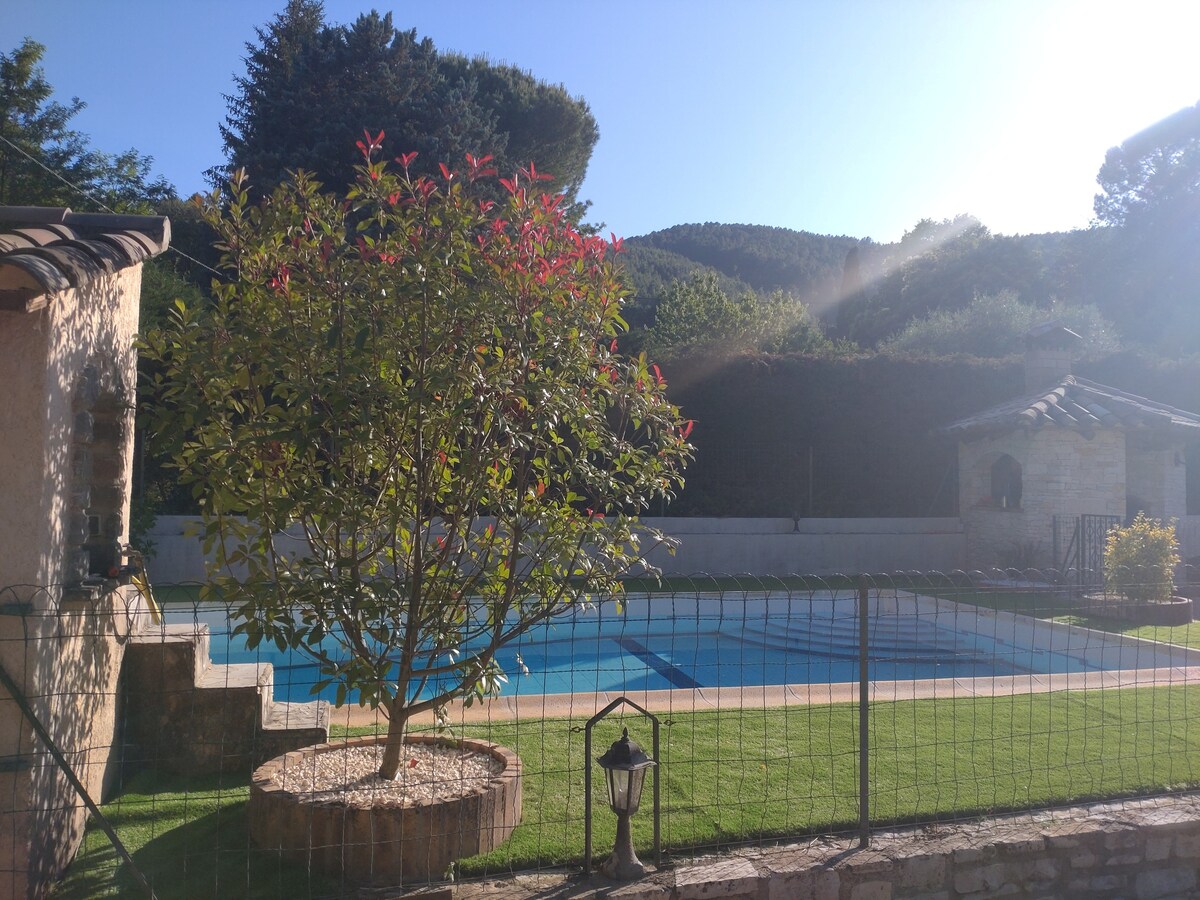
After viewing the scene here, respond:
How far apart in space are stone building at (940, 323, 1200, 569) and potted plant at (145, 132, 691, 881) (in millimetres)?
13956

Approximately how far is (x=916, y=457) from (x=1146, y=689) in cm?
1233

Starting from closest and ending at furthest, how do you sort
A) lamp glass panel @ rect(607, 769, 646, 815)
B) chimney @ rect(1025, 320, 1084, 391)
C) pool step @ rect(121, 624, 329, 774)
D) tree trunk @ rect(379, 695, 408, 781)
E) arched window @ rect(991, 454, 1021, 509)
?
1. lamp glass panel @ rect(607, 769, 646, 815)
2. tree trunk @ rect(379, 695, 408, 781)
3. pool step @ rect(121, 624, 329, 774)
4. arched window @ rect(991, 454, 1021, 509)
5. chimney @ rect(1025, 320, 1084, 391)

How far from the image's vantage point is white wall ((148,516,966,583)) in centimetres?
1705

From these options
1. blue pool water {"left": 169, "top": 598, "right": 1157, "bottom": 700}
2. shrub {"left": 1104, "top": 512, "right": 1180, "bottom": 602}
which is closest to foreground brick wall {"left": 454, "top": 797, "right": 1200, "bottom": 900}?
blue pool water {"left": 169, "top": 598, "right": 1157, "bottom": 700}

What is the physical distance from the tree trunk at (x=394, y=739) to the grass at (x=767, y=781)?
580 millimetres

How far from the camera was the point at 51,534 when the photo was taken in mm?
4234

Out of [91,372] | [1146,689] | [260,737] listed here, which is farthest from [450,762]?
[1146,689]

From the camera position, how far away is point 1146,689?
25.6 feet

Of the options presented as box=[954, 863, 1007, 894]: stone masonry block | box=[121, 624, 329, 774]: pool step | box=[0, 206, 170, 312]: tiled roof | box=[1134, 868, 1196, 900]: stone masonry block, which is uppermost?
box=[0, 206, 170, 312]: tiled roof

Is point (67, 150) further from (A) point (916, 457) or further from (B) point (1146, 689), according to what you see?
(B) point (1146, 689)

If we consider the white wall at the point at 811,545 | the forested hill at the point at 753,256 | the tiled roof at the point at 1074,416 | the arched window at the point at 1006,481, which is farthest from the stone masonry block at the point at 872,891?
the forested hill at the point at 753,256

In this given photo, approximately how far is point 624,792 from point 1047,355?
18785 mm

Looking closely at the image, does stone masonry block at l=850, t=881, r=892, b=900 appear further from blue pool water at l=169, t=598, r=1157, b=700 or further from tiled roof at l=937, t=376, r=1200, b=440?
tiled roof at l=937, t=376, r=1200, b=440

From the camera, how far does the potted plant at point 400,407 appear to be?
3982 mm
